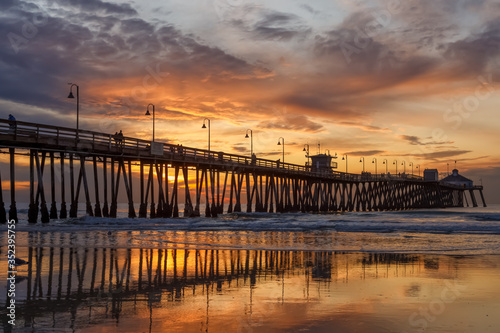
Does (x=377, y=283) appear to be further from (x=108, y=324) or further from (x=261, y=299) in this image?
(x=108, y=324)

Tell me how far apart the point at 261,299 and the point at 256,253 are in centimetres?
717

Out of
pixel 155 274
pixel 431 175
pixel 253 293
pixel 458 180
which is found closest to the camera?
pixel 253 293

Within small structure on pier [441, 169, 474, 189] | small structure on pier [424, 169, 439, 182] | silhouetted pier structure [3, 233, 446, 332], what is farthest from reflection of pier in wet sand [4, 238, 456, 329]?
small structure on pier [441, 169, 474, 189]

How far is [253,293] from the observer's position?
8898mm

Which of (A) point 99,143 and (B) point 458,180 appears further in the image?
(B) point 458,180

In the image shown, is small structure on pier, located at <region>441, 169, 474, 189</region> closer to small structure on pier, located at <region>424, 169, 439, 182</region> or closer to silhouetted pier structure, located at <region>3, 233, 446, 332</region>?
small structure on pier, located at <region>424, 169, 439, 182</region>

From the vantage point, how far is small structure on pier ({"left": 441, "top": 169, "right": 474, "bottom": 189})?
14300cm

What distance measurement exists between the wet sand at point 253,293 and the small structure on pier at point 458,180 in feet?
450

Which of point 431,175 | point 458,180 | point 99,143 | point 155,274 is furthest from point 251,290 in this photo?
point 458,180

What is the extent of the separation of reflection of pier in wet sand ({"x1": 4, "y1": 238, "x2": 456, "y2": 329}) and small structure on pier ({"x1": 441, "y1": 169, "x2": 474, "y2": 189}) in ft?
449

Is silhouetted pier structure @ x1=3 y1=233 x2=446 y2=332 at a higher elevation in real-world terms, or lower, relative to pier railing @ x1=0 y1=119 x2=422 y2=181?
lower

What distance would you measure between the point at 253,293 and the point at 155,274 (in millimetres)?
2896

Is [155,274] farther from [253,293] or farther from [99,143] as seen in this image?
[99,143]

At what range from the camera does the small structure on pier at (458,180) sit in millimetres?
143000
